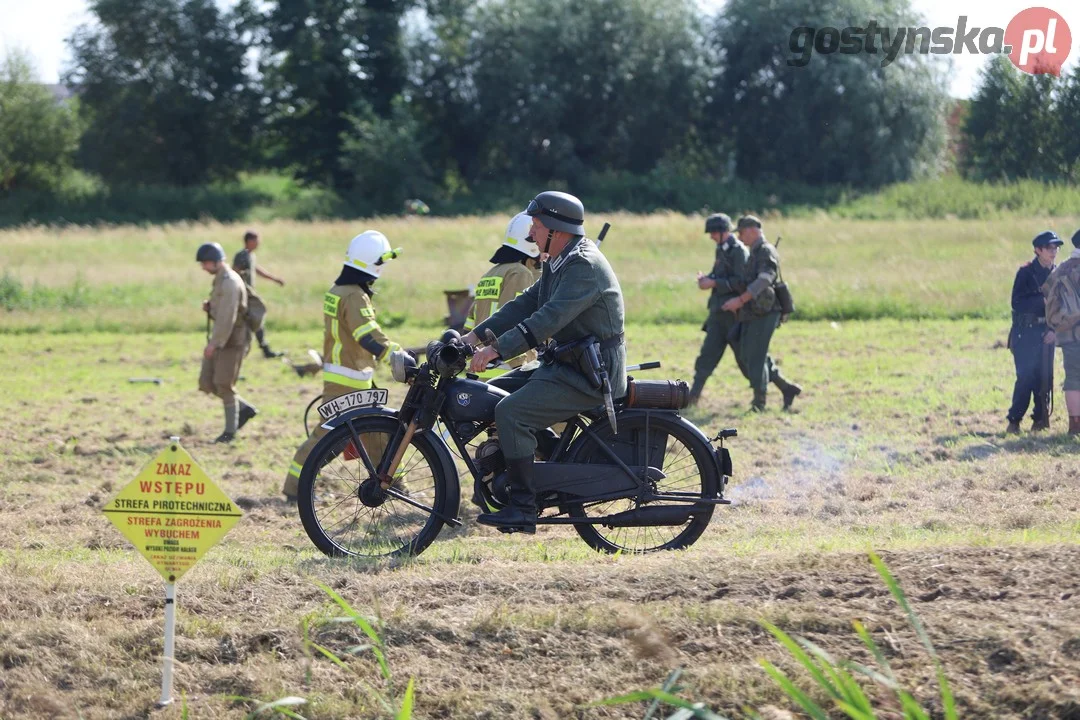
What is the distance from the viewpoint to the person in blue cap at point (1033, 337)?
12.2 m

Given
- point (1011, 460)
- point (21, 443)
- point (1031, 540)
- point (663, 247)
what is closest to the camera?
point (1031, 540)

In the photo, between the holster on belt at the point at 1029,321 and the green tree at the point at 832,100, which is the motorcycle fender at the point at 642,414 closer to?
the holster on belt at the point at 1029,321

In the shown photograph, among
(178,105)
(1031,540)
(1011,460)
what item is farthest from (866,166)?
(1031,540)

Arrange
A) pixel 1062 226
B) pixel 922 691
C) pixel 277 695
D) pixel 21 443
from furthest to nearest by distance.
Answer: pixel 1062 226 < pixel 21 443 < pixel 277 695 < pixel 922 691

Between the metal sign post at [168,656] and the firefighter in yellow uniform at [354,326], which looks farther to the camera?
the firefighter in yellow uniform at [354,326]

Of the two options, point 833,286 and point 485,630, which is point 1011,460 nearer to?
point 485,630

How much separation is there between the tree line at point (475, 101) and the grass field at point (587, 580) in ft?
124

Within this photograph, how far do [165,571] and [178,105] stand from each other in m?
61.8

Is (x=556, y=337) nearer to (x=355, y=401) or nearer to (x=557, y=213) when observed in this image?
(x=557, y=213)

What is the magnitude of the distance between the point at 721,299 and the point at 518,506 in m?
7.23

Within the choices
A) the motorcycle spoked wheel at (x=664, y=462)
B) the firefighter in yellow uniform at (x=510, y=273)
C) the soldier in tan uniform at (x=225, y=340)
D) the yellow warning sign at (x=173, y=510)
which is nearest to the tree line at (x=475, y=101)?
the soldier in tan uniform at (x=225, y=340)

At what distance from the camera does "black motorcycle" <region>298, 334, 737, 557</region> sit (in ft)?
24.4

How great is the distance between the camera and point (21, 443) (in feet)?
42.5

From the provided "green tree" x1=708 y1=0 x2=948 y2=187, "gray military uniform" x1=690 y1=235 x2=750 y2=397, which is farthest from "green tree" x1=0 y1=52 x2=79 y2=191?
"gray military uniform" x1=690 y1=235 x2=750 y2=397
